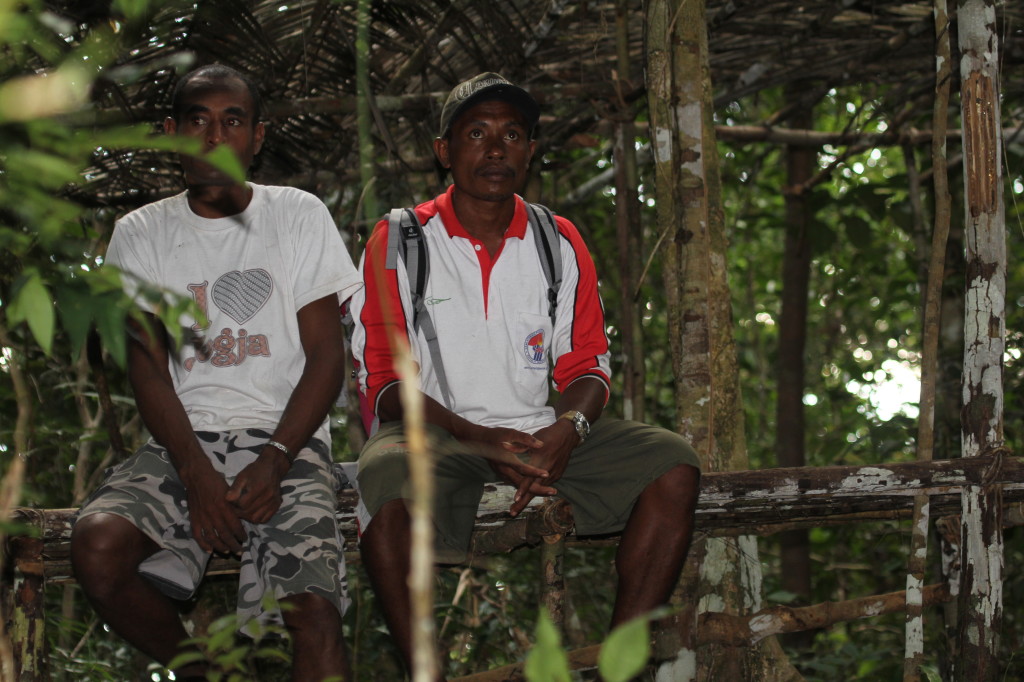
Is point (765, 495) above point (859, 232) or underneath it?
underneath

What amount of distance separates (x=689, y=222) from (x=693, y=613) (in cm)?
129

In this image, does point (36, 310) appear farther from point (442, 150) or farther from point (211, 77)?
point (442, 150)

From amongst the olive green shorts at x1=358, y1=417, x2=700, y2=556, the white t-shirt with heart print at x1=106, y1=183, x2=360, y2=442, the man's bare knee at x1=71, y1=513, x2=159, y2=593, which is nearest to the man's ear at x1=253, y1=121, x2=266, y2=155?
the white t-shirt with heart print at x1=106, y1=183, x2=360, y2=442

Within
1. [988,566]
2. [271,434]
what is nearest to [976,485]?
[988,566]

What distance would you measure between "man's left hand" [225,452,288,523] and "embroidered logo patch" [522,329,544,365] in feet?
2.91

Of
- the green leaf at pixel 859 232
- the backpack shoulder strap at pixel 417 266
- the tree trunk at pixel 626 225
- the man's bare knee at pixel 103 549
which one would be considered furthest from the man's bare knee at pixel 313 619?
the green leaf at pixel 859 232

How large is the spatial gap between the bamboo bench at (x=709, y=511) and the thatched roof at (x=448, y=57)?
178 cm

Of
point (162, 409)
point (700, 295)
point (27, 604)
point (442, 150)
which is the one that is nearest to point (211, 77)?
point (442, 150)

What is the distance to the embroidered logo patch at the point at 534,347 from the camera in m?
3.30

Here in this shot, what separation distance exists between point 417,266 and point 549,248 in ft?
1.43

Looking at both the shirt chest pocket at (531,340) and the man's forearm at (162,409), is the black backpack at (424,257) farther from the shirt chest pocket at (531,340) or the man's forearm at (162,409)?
the man's forearm at (162,409)

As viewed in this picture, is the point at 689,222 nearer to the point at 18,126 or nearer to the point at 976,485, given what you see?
the point at 976,485

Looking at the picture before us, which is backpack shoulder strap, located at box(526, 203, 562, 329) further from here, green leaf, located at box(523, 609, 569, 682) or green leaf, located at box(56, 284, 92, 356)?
green leaf, located at box(523, 609, 569, 682)

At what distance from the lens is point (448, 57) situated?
15.3 feet
